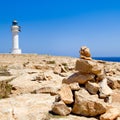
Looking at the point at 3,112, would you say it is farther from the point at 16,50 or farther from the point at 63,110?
the point at 16,50

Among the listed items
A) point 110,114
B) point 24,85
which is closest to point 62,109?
point 110,114

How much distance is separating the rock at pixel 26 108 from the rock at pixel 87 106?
1276mm

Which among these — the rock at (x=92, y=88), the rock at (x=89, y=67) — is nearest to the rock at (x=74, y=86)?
the rock at (x=92, y=88)

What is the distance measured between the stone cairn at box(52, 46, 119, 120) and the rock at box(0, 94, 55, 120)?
671 millimetres

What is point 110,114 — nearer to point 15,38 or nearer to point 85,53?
point 85,53

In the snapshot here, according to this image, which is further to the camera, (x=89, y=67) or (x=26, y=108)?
(x=89, y=67)

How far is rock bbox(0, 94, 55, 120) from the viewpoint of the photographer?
10750 millimetres

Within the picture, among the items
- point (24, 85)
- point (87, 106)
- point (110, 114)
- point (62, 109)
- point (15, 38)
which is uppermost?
point (15, 38)

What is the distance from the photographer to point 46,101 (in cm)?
1287

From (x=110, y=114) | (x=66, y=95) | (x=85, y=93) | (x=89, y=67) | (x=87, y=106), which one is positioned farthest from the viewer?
(x=89, y=67)

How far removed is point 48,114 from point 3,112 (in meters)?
1.78

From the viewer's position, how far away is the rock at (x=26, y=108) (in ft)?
35.3

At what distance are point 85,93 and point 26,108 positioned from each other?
2.52 m

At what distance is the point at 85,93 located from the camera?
11.5 m
